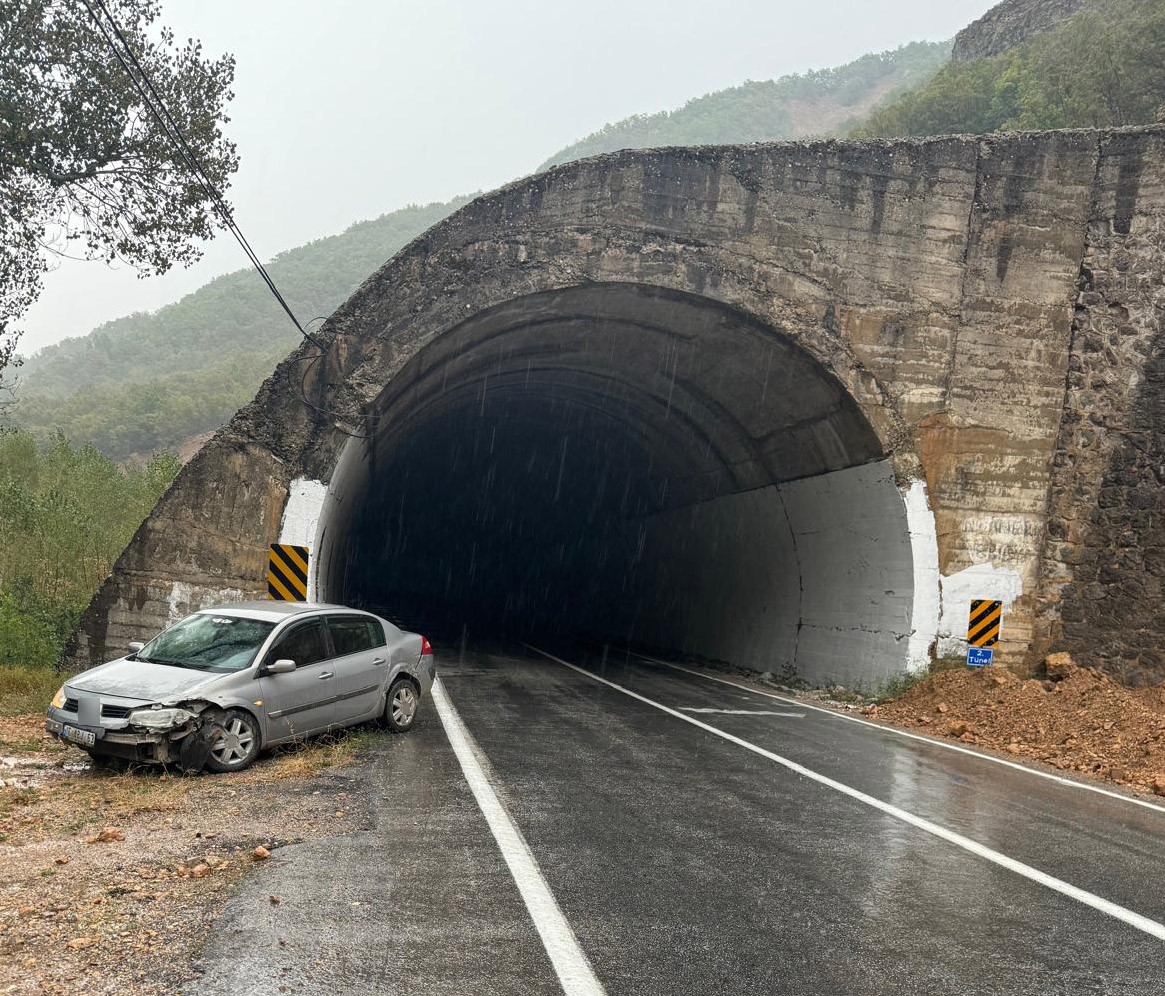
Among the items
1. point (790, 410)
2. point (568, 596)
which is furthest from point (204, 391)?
point (790, 410)

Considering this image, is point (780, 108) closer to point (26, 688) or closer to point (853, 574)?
point (853, 574)

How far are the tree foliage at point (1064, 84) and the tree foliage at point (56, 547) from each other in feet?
77.3

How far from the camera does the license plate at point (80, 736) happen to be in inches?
292

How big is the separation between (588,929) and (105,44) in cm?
1444

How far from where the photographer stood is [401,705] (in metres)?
9.77

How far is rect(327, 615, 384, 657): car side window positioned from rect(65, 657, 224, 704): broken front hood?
59.0 inches

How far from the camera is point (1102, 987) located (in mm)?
3971

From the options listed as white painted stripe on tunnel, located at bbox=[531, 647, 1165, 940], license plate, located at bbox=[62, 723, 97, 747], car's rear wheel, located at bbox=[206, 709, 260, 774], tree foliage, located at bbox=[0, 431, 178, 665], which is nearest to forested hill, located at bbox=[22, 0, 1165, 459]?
white painted stripe on tunnel, located at bbox=[531, 647, 1165, 940]

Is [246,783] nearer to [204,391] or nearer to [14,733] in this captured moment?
[14,733]

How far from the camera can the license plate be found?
741 cm

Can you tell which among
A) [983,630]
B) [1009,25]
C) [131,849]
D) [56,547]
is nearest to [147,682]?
[131,849]

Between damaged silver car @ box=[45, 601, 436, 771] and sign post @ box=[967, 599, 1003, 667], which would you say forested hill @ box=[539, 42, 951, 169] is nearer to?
sign post @ box=[967, 599, 1003, 667]

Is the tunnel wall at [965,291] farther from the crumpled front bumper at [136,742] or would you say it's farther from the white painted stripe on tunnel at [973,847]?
the crumpled front bumper at [136,742]

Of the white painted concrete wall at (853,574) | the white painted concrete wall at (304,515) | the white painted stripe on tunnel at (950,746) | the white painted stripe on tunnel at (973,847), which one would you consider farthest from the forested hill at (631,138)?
the white painted stripe on tunnel at (973,847)
